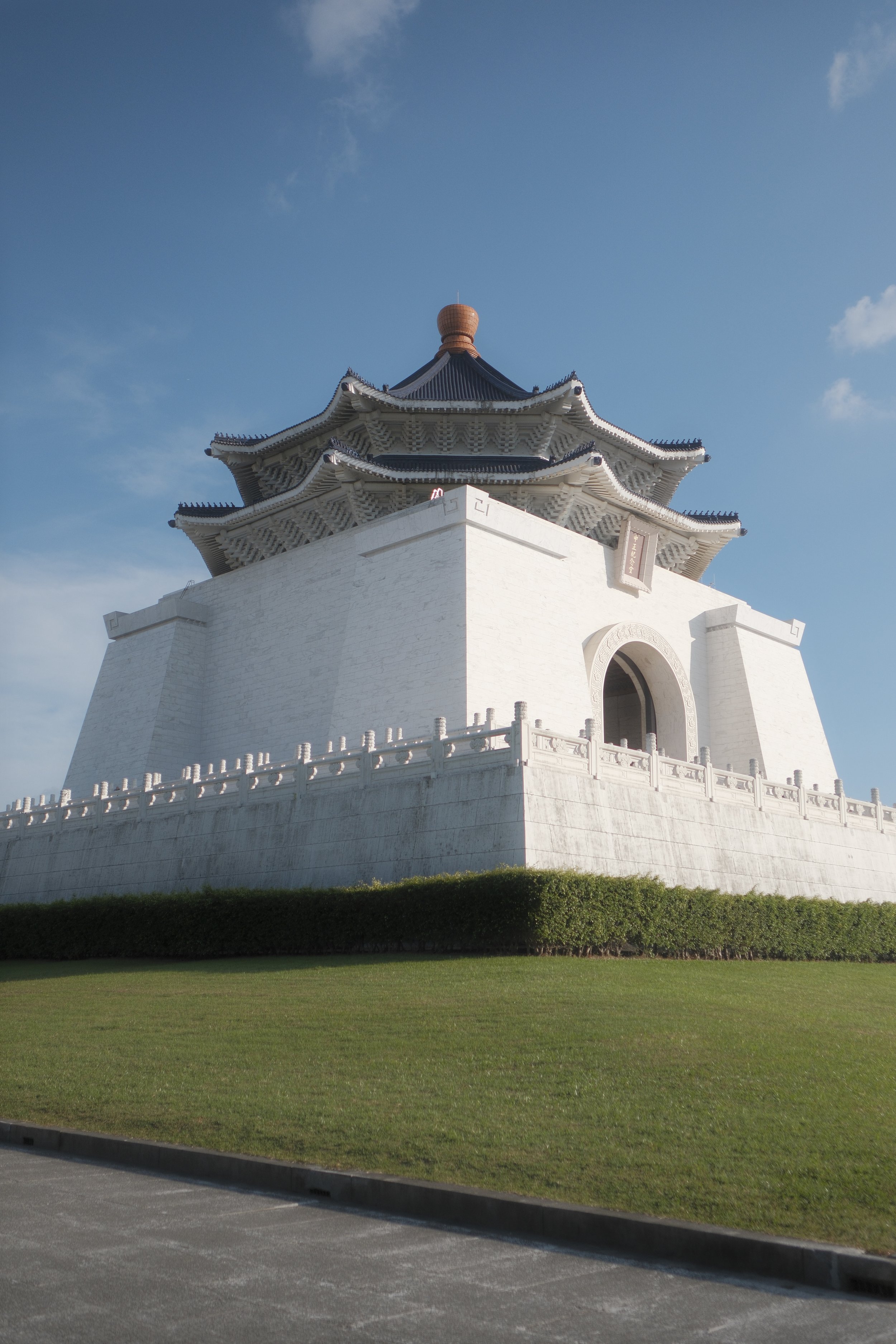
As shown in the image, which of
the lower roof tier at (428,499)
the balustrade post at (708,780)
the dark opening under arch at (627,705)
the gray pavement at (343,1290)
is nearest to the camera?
the gray pavement at (343,1290)

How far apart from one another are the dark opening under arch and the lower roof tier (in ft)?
9.39

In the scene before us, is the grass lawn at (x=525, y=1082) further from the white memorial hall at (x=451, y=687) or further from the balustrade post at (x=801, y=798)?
the balustrade post at (x=801, y=798)

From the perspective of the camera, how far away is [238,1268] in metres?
3.85

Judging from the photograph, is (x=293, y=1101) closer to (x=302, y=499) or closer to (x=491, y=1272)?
(x=491, y=1272)

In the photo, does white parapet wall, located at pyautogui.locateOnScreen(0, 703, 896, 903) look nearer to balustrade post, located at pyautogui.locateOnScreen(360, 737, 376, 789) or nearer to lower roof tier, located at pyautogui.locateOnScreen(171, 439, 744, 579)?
balustrade post, located at pyautogui.locateOnScreen(360, 737, 376, 789)

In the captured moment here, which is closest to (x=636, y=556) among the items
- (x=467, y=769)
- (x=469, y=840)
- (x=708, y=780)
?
(x=708, y=780)

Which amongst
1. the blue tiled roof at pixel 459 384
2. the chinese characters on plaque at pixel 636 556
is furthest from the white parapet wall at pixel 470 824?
the blue tiled roof at pixel 459 384

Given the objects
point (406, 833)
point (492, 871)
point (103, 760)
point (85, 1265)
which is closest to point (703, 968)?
point (492, 871)

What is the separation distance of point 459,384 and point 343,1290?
24.6 meters

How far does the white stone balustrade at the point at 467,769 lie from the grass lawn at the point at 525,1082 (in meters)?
3.79

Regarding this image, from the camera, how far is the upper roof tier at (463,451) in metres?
23.2

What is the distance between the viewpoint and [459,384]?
26453 mm

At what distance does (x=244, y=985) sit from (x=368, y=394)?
596 inches

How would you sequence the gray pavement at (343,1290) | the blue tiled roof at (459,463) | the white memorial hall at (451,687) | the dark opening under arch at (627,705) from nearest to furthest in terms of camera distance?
the gray pavement at (343,1290), the white memorial hall at (451,687), the blue tiled roof at (459,463), the dark opening under arch at (627,705)
